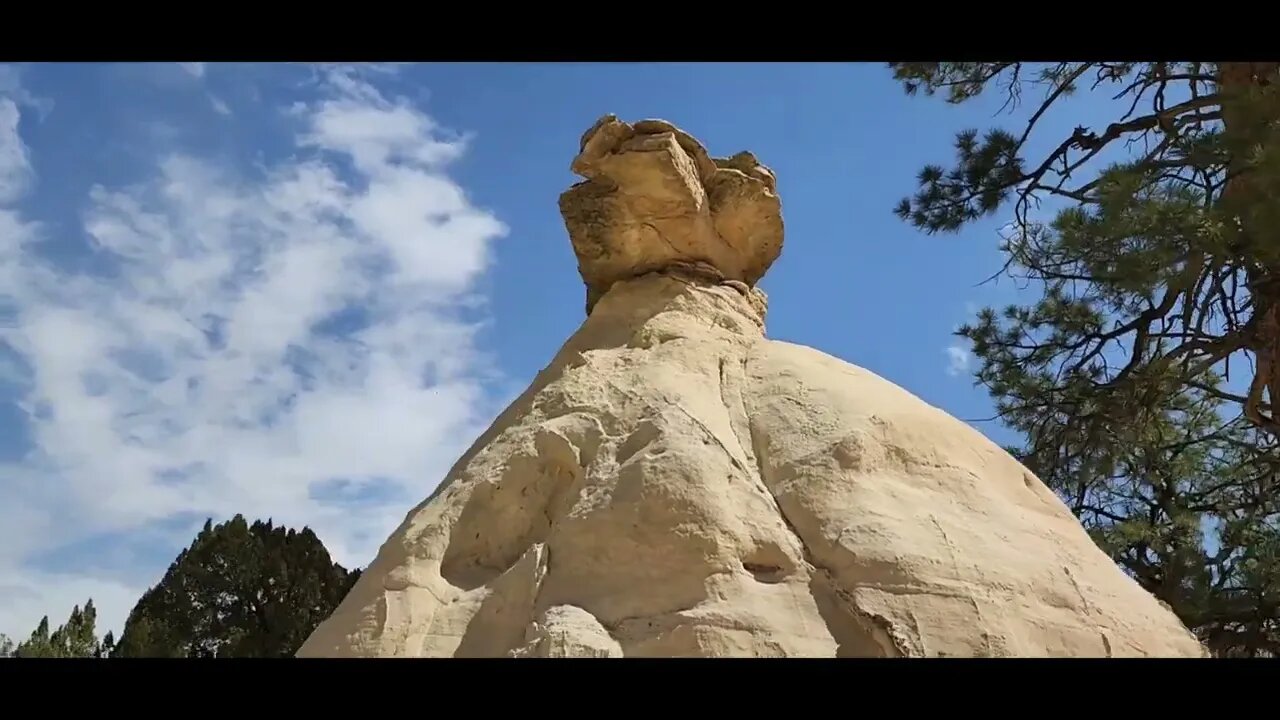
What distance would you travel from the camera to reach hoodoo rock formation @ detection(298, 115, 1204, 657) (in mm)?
2604

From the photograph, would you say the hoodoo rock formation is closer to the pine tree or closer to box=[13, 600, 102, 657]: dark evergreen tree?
the pine tree

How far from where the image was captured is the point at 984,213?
20.7ft

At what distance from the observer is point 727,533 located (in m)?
2.73

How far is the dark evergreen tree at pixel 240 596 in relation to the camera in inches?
449

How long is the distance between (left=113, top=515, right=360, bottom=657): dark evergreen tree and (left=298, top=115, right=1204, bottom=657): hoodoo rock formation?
8.61 meters

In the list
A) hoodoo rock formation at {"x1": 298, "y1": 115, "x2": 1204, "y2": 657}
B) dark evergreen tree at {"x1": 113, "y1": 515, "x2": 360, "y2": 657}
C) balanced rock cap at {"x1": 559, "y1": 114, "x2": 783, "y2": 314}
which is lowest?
hoodoo rock formation at {"x1": 298, "y1": 115, "x2": 1204, "y2": 657}

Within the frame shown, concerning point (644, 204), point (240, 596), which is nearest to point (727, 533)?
point (644, 204)

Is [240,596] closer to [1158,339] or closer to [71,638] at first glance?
[71,638]

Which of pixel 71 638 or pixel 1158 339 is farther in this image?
pixel 71 638

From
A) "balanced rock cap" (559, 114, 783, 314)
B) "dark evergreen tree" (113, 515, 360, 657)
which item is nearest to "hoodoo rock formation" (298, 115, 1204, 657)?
"balanced rock cap" (559, 114, 783, 314)

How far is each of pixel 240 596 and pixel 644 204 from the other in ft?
Result: 32.0
